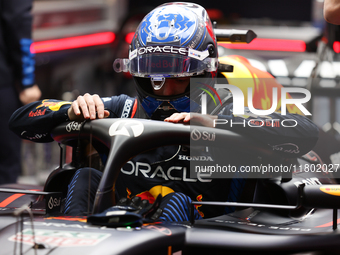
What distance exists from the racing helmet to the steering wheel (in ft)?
1.19

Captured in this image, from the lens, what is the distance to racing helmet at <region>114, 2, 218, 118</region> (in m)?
1.76

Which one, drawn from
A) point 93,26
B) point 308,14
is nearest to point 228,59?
point 93,26

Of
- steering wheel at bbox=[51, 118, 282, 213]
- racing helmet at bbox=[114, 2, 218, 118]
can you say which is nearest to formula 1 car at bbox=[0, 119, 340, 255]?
steering wheel at bbox=[51, 118, 282, 213]

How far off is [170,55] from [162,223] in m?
0.72

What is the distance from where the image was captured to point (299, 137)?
1623mm

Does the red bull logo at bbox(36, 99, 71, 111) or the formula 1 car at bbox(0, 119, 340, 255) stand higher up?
the red bull logo at bbox(36, 99, 71, 111)

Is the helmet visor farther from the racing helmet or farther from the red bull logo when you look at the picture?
the red bull logo

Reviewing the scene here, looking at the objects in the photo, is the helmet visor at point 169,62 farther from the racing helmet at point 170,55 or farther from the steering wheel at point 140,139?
the steering wheel at point 140,139

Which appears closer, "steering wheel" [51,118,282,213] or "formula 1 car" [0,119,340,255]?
"formula 1 car" [0,119,340,255]

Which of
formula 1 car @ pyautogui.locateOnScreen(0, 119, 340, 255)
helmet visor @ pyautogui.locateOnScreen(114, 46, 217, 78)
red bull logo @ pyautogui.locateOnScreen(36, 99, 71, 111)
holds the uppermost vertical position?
helmet visor @ pyautogui.locateOnScreen(114, 46, 217, 78)

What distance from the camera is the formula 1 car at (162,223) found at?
109 cm

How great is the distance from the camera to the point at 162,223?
4.29ft

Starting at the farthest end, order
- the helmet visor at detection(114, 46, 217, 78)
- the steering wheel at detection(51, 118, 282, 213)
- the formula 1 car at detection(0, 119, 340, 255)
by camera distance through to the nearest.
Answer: the helmet visor at detection(114, 46, 217, 78) → the steering wheel at detection(51, 118, 282, 213) → the formula 1 car at detection(0, 119, 340, 255)

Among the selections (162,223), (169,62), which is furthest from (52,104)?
(162,223)
